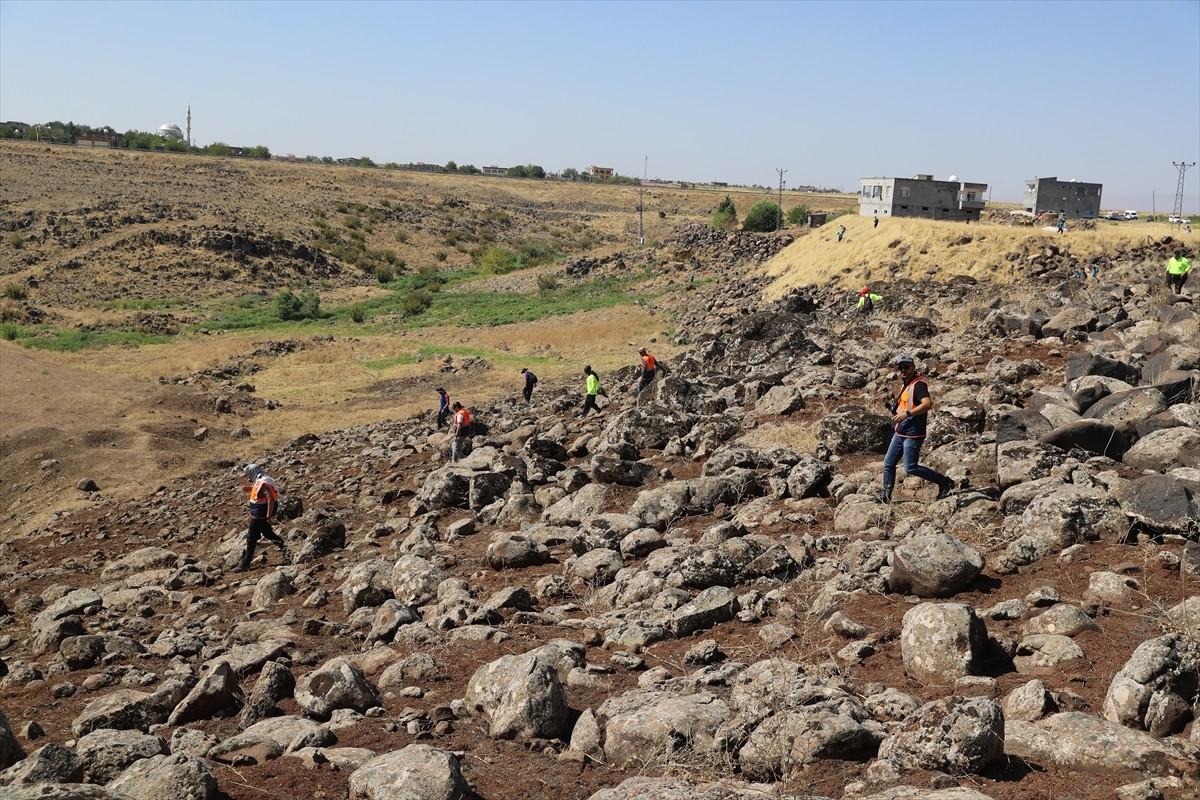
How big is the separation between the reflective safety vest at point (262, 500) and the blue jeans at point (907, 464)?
28.4 ft

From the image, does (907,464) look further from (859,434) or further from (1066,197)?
(1066,197)

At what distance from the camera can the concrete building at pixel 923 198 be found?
4394 cm

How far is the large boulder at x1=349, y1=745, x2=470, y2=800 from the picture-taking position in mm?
5066

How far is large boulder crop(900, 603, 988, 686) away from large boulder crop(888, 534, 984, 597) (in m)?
1.01

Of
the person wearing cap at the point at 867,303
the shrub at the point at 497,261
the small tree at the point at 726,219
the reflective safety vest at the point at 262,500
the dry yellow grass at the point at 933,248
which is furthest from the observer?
the small tree at the point at 726,219

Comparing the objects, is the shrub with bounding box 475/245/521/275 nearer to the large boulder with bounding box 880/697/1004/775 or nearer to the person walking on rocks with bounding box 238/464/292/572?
the person walking on rocks with bounding box 238/464/292/572

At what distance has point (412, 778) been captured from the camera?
5133mm

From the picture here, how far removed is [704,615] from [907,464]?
2941 mm

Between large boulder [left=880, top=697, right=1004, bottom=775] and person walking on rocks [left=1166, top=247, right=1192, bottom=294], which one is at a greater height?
person walking on rocks [left=1166, top=247, right=1192, bottom=294]

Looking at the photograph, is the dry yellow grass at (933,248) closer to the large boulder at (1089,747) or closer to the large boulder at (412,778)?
the large boulder at (1089,747)

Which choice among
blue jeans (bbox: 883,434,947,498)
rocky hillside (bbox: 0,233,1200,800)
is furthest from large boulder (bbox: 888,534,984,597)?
blue jeans (bbox: 883,434,947,498)

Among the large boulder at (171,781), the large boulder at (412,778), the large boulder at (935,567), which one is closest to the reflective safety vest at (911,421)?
the large boulder at (935,567)

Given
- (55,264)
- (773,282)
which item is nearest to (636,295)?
(773,282)

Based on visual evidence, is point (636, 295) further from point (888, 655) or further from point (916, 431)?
point (888, 655)
